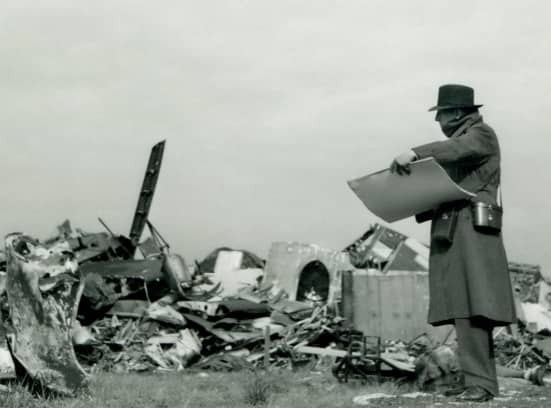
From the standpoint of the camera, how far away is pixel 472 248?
16.7 ft

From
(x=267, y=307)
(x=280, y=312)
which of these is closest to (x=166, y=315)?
(x=267, y=307)

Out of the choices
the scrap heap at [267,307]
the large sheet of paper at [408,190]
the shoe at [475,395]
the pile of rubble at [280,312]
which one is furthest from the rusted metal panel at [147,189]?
the shoe at [475,395]

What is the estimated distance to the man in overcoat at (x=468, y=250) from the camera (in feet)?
16.3

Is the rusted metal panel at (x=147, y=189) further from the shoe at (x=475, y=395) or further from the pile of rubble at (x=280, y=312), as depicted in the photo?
the shoe at (x=475, y=395)

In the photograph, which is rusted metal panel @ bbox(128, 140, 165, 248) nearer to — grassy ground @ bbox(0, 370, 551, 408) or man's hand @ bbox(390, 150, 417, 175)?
grassy ground @ bbox(0, 370, 551, 408)

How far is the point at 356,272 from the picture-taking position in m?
13.1

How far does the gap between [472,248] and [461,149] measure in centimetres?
63

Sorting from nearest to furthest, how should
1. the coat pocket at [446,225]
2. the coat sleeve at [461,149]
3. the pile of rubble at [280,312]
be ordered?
the coat sleeve at [461,149], the coat pocket at [446,225], the pile of rubble at [280,312]

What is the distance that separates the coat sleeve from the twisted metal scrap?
2556mm

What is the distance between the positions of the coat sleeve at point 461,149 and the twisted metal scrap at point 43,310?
2556 millimetres

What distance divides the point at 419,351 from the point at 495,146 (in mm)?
5440

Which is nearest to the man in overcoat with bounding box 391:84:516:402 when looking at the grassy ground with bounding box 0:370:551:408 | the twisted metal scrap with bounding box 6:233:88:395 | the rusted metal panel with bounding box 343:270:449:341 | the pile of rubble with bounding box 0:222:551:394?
the grassy ground with bounding box 0:370:551:408

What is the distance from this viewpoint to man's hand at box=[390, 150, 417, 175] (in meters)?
4.91

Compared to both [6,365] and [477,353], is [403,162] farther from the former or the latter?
[6,365]
